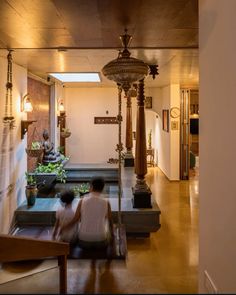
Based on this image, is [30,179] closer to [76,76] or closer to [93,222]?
[93,222]

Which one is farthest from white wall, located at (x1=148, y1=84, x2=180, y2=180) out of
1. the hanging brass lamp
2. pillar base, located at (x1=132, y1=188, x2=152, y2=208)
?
the hanging brass lamp

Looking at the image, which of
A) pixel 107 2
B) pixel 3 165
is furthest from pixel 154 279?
pixel 107 2

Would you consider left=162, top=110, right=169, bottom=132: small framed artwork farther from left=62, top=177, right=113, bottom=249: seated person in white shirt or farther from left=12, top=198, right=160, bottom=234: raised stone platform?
left=62, top=177, right=113, bottom=249: seated person in white shirt

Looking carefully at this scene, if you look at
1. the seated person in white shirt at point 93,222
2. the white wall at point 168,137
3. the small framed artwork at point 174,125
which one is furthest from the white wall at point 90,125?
the seated person in white shirt at point 93,222

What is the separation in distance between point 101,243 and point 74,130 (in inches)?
264

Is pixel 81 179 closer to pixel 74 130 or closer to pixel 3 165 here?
pixel 74 130

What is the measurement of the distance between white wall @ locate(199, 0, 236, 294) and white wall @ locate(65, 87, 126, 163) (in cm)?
834

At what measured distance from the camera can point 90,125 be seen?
9.98m

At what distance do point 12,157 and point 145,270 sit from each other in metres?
2.41

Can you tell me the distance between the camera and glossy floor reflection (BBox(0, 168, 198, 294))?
321 centimetres

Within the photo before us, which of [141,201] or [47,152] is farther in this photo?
[47,152]

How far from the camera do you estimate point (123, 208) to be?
4871 mm

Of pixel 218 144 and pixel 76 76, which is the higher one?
pixel 76 76

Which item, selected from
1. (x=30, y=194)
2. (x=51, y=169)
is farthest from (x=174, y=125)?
(x=30, y=194)
